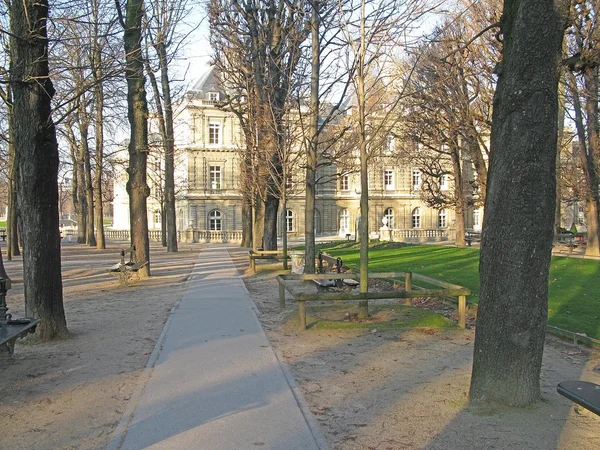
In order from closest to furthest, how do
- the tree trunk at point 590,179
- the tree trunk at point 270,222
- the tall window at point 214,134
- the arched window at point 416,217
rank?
→ the tree trunk at point 270,222, the tree trunk at point 590,179, the tall window at point 214,134, the arched window at point 416,217

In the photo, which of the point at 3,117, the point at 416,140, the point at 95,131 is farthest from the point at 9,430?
the point at 95,131

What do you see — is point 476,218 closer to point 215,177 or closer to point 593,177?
point 215,177

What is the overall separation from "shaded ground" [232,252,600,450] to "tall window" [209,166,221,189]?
53.0 m

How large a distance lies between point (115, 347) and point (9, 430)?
123 inches

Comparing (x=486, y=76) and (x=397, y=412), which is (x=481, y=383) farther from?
(x=486, y=76)

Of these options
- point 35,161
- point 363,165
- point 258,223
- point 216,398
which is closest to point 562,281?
point 363,165

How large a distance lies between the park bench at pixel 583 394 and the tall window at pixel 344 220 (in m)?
61.6

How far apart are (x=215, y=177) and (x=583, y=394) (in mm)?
58684

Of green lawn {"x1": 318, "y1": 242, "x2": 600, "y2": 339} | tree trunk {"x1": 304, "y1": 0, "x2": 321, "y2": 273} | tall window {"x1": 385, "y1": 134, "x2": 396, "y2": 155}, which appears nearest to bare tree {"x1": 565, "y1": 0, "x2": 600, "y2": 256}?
green lawn {"x1": 318, "y1": 242, "x2": 600, "y2": 339}

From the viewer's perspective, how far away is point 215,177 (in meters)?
61.0

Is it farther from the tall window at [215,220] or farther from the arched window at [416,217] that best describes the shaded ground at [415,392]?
the arched window at [416,217]

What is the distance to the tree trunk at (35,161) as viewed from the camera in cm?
775

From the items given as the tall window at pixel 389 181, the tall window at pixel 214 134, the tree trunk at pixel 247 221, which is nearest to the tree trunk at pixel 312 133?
the tree trunk at pixel 247 221

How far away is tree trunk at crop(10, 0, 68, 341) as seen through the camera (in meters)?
7.75
